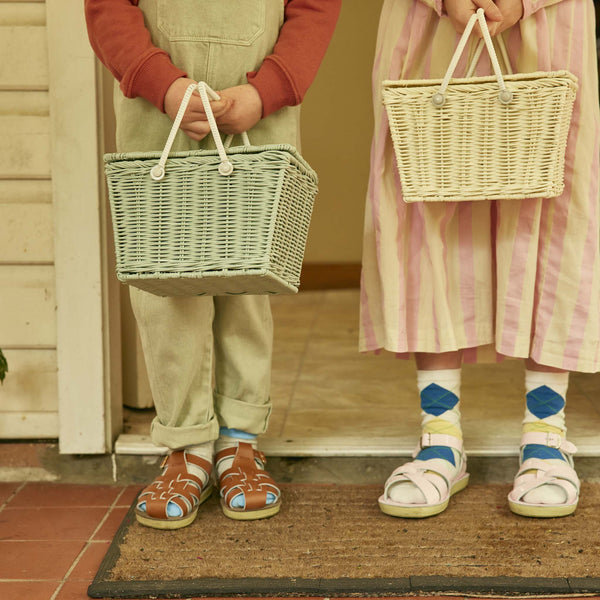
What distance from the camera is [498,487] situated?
5.99 feet

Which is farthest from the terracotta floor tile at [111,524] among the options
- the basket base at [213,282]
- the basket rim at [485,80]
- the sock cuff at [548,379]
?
the basket rim at [485,80]

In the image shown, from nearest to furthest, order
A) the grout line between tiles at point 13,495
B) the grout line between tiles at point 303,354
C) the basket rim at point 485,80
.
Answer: the basket rim at point 485,80 < the grout line between tiles at point 13,495 < the grout line between tiles at point 303,354

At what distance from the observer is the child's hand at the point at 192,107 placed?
1442 millimetres

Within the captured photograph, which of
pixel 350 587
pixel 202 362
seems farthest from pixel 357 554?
pixel 202 362

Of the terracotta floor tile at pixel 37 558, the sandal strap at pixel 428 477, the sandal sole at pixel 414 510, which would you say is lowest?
the terracotta floor tile at pixel 37 558

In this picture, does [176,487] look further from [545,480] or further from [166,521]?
[545,480]

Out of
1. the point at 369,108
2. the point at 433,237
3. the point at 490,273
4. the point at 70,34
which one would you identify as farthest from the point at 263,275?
the point at 369,108

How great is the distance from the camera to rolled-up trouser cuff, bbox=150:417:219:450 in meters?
1.70

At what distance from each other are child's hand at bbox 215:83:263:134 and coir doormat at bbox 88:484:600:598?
0.74 meters

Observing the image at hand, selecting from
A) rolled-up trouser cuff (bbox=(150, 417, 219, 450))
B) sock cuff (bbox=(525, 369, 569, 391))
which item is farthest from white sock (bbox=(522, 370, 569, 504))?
rolled-up trouser cuff (bbox=(150, 417, 219, 450))

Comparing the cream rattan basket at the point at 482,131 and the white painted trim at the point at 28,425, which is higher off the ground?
the cream rattan basket at the point at 482,131

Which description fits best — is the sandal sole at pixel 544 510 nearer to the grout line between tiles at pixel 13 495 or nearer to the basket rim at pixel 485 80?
the basket rim at pixel 485 80

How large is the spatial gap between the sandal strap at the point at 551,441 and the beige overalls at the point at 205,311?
0.54 meters

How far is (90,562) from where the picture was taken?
1547mm
